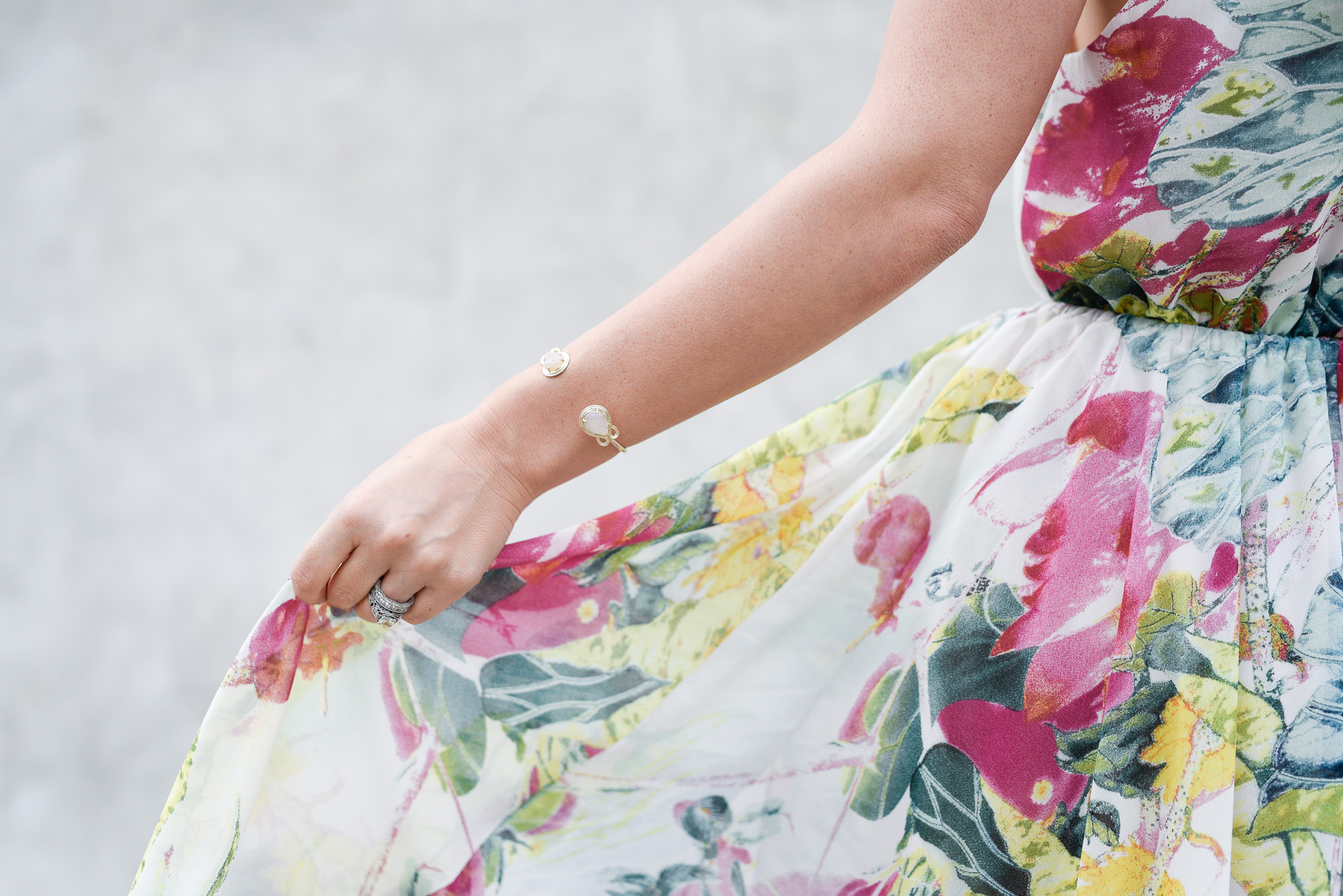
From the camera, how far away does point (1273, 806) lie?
478mm

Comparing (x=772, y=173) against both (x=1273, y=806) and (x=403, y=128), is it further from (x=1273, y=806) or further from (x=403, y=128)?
(x=1273, y=806)

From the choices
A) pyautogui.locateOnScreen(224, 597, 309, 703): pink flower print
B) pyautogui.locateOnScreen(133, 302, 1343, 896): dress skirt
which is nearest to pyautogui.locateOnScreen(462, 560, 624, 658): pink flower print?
A: pyautogui.locateOnScreen(133, 302, 1343, 896): dress skirt

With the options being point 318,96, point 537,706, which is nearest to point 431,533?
point 537,706

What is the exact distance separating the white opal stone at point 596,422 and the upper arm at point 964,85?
0.21m

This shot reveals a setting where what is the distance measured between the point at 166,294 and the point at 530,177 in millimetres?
751

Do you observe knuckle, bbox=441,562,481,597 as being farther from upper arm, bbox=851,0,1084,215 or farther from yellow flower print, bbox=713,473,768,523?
upper arm, bbox=851,0,1084,215

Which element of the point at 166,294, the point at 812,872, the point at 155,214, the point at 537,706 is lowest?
the point at 812,872

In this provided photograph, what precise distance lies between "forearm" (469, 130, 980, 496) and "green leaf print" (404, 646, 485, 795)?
0.19 meters

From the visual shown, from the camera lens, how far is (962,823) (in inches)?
21.7

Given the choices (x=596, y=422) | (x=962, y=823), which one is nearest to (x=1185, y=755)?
(x=962, y=823)

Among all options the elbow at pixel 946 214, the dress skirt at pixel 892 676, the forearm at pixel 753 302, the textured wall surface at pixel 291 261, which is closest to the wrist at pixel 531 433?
the forearm at pixel 753 302

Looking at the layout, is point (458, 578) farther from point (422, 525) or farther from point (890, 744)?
point (890, 744)

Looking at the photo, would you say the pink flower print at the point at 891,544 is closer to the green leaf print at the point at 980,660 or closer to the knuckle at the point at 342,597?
the green leaf print at the point at 980,660

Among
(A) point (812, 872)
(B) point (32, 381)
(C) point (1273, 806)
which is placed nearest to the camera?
(C) point (1273, 806)
